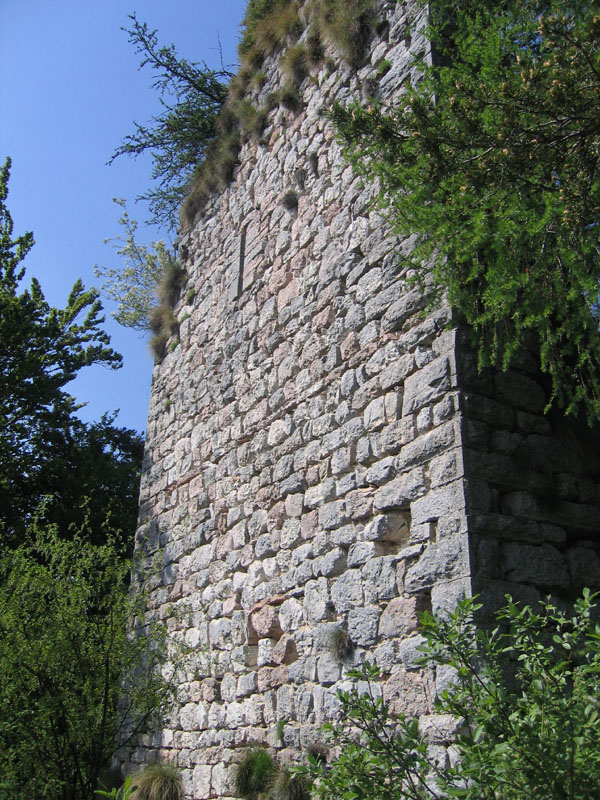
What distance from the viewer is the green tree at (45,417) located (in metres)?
11.3

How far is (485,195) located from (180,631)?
13.4ft

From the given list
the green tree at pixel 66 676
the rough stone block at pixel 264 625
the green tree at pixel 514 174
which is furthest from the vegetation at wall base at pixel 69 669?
the green tree at pixel 514 174

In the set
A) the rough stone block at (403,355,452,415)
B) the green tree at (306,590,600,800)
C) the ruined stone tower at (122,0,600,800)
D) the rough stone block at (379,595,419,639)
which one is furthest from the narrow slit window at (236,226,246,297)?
the green tree at (306,590,600,800)

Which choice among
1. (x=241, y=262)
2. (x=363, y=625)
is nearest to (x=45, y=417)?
(x=241, y=262)

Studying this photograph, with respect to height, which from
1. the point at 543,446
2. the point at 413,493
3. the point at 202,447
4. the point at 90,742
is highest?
the point at 202,447

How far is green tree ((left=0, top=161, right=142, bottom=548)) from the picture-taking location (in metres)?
11.3

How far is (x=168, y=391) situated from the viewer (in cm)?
743

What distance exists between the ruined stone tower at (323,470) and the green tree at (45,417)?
197 inches

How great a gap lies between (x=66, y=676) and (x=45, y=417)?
709 cm

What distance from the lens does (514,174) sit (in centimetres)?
344

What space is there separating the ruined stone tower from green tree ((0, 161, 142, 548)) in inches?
197

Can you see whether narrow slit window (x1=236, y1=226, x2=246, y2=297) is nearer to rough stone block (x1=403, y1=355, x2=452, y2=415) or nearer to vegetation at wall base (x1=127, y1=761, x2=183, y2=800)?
rough stone block (x1=403, y1=355, x2=452, y2=415)

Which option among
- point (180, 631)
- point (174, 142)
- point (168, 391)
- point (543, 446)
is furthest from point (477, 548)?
point (174, 142)

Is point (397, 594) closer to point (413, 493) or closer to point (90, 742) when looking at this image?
point (413, 493)
